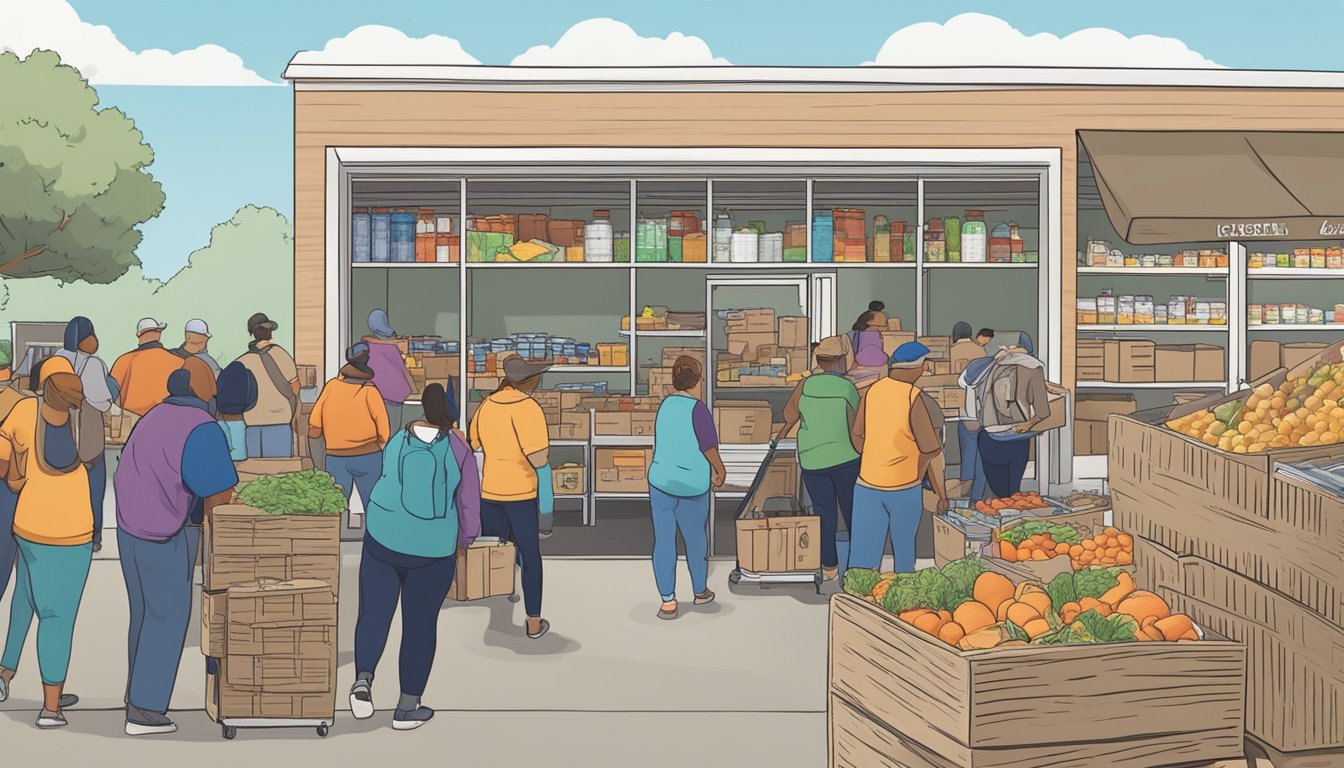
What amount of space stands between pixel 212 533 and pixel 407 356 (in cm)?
666

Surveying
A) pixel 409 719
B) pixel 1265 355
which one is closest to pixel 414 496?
pixel 409 719

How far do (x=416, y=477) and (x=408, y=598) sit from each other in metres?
0.60

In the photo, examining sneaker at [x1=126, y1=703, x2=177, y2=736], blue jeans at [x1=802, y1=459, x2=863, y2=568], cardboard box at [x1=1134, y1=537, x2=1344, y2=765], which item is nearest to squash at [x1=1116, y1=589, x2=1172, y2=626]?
cardboard box at [x1=1134, y1=537, x2=1344, y2=765]

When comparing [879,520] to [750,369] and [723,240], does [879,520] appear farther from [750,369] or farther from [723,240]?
[723,240]

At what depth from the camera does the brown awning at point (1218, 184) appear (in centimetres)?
1076

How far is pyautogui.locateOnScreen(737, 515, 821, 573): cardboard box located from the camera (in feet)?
29.8

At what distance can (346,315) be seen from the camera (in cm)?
1169

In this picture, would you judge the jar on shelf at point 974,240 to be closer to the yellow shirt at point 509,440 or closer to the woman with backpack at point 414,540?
the yellow shirt at point 509,440

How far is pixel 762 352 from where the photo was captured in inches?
468

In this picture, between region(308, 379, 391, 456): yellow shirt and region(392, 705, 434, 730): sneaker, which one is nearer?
region(392, 705, 434, 730): sneaker

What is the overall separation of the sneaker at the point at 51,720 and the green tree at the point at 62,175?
2775 centimetres

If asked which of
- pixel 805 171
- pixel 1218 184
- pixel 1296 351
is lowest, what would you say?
pixel 1296 351

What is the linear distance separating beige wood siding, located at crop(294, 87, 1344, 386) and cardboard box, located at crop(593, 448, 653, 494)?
112 inches

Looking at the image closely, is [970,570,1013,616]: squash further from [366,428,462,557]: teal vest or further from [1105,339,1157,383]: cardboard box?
[1105,339,1157,383]: cardboard box
